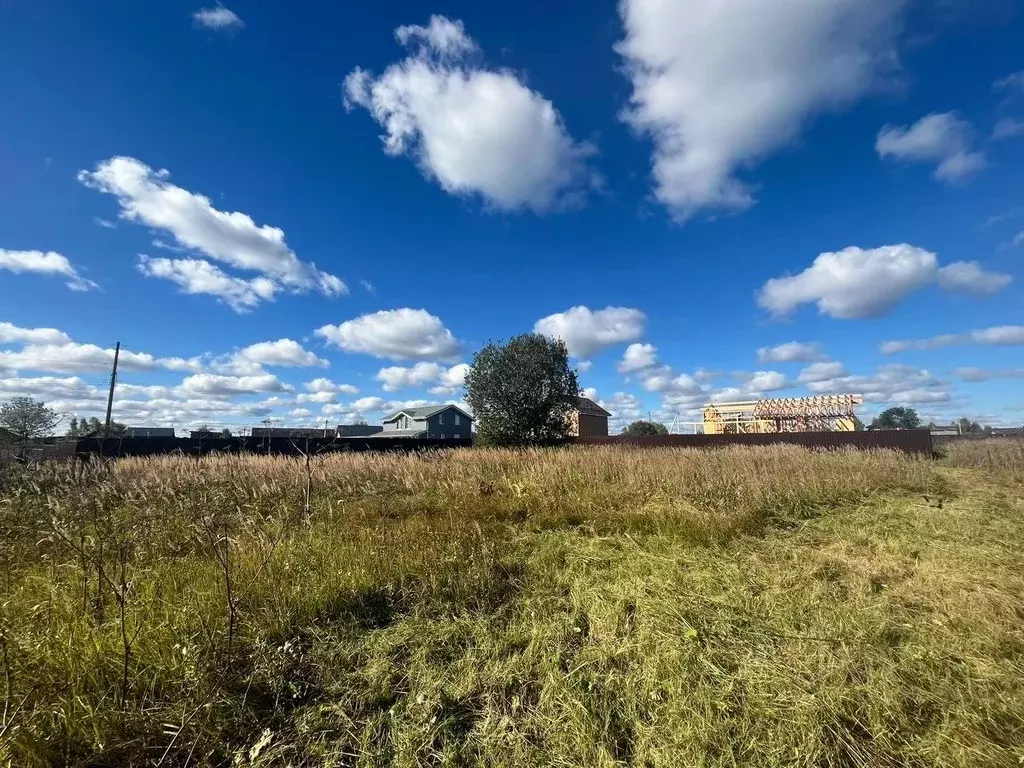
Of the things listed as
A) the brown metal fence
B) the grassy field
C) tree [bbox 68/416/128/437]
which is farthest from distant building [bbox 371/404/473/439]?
the grassy field

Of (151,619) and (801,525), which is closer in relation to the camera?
(151,619)

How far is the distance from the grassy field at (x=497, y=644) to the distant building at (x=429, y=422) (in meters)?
43.5

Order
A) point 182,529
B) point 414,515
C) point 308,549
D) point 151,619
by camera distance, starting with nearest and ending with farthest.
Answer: point 151,619
point 308,549
point 182,529
point 414,515

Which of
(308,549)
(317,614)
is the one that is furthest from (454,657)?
(308,549)

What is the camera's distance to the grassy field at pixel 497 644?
198 centimetres

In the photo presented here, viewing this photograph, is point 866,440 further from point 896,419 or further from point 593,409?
point 896,419

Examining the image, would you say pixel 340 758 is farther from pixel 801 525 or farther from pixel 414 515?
pixel 801 525

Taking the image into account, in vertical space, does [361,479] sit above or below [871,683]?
above

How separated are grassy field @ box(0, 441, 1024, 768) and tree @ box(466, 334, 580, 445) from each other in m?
15.2

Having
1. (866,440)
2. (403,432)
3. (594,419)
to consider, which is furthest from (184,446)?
(594,419)

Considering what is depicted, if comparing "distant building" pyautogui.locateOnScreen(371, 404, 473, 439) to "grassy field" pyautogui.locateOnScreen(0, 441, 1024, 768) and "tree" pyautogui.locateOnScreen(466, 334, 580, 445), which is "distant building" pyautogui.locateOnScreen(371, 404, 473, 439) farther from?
"grassy field" pyautogui.locateOnScreen(0, 441, 1024, 768)

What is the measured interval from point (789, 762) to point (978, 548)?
5.01m

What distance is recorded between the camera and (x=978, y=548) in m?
4.84

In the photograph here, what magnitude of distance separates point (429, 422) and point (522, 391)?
100.0 ft
